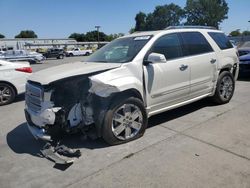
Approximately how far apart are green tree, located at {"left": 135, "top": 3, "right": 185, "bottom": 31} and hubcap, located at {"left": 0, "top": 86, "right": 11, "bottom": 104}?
92032 millimetres

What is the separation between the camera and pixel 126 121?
3994mm

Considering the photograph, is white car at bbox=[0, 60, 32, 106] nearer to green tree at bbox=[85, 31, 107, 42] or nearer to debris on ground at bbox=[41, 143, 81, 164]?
debris on ground at bbox=[41, 143, 81, 164]

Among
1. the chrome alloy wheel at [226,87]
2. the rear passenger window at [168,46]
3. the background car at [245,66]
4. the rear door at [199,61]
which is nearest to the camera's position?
the rear passenger window at [168,46]

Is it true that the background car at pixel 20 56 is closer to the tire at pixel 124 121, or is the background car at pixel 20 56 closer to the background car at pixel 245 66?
the background car at pixel 245 66

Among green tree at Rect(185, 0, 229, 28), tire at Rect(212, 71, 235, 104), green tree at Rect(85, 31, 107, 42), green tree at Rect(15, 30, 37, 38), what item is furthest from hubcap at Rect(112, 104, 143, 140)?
green tree at Rect(15, 30, 37, 38)

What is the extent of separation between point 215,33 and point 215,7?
286 feet

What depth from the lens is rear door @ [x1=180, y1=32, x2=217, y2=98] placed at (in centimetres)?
488

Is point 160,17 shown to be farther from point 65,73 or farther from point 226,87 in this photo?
point 65,73

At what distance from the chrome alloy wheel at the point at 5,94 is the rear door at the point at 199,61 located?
5.29 meters

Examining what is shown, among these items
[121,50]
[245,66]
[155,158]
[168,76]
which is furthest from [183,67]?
[245,66]

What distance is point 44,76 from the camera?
388 cm

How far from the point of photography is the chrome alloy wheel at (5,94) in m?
7.17

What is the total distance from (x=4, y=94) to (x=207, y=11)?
3502 inches

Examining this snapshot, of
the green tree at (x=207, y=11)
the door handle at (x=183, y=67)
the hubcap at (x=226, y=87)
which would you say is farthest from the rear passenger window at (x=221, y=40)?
the green tree at (x=207, y=11)
